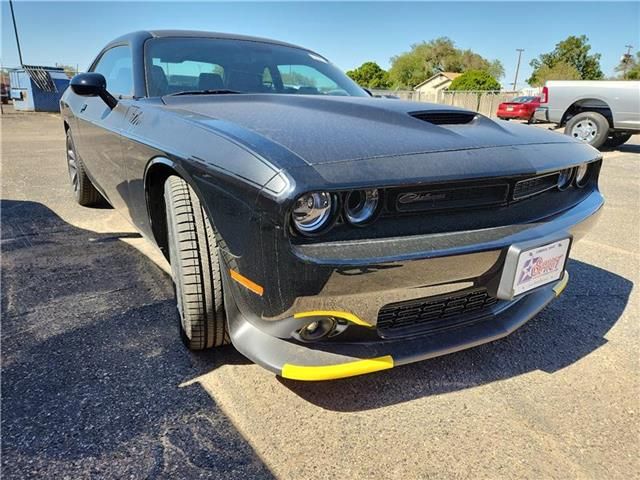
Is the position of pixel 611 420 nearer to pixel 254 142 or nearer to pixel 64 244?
pixel 254 142

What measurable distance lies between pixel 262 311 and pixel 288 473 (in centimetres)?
50

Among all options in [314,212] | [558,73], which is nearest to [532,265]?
[314,212]

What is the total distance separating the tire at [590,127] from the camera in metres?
8.68

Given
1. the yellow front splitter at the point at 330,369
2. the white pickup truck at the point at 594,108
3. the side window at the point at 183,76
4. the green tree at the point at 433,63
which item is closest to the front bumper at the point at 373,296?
the yellow front splitter at the point at 330,369

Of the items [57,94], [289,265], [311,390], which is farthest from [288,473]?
[57,94]

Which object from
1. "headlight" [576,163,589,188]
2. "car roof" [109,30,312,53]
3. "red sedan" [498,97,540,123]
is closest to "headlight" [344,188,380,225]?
"headlight" [576,163,589,188]

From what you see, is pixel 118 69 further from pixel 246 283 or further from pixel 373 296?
pixel 373 296

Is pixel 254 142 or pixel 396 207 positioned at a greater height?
pixel 254 142

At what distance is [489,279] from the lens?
1.61 metres

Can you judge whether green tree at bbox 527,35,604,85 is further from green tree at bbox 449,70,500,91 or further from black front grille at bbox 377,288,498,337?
black front grille at bbox 377,288,498,337

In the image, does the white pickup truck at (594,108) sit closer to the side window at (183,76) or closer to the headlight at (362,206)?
the side window at (183,76)

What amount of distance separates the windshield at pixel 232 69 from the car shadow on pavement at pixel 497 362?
169cm

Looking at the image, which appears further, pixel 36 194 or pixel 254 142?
pixel 36 194

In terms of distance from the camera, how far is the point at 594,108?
8945 mm
